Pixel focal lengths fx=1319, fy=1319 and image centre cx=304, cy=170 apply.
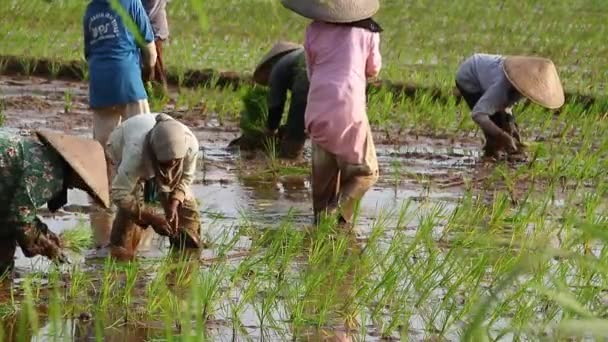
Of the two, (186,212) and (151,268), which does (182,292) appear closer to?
(151,268)

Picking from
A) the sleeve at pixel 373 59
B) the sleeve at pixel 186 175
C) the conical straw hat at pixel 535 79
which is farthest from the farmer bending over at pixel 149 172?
the conical straw hat at pixel 535 79

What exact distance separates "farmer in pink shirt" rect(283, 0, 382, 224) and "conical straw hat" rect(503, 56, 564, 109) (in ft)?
5.71

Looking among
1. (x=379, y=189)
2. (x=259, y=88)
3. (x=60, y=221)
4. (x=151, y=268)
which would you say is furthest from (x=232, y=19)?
(x=151, y=268)

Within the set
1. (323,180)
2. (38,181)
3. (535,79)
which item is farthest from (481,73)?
(38,181)

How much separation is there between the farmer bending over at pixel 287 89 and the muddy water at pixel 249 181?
142 mm

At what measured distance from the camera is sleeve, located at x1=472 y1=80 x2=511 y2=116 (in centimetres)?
707

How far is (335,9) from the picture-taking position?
5148 mm

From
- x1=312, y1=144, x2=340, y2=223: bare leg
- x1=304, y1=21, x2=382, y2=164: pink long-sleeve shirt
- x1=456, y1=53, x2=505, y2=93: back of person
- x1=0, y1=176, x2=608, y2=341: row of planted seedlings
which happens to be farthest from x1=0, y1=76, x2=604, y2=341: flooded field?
x1=456, y1=53, x2=505, y2=93: back of person

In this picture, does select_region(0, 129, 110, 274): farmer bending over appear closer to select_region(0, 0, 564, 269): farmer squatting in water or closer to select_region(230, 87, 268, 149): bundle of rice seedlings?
select_region(0, 0, 564, 269): farmer squatting in water

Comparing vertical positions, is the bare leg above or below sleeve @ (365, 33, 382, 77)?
below

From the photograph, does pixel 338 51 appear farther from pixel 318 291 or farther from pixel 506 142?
pixel 506 142

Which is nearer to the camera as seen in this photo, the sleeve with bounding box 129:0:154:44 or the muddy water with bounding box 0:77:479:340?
the muddy water with bounding box 0:77:479:340

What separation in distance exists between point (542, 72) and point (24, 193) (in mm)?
3697

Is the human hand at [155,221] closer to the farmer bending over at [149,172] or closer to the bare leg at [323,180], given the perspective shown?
the farmer bending over at [149,172]
